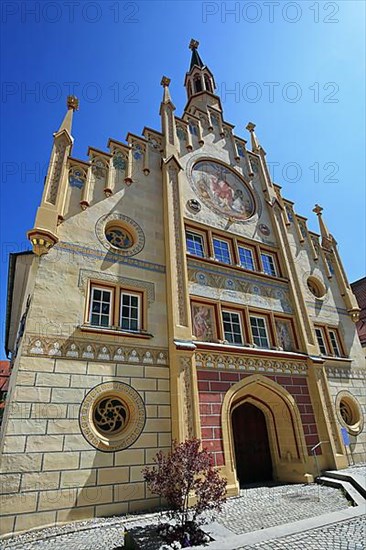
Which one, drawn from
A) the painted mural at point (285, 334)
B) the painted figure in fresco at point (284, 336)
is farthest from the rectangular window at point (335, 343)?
the painted figure in fresco at point (284, 336)

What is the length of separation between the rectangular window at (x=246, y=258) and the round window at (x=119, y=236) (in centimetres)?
582

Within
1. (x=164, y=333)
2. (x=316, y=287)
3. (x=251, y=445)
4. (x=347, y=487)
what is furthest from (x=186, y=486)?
(x=316, y=287)

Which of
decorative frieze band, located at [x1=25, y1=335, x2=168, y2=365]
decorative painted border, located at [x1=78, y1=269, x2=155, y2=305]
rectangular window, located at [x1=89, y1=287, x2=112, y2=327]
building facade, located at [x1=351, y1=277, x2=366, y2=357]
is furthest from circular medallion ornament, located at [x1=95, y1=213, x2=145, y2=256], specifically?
building facade, located at [x1=351, y1=277, x2=366, y2=357]

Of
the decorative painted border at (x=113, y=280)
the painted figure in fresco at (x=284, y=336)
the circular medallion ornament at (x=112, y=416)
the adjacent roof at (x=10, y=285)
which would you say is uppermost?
the adjacent roof at (x=10, y=285)

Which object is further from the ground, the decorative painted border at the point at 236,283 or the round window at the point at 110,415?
the decorative painted border at the point at 236,283

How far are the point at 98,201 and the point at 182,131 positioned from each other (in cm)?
790

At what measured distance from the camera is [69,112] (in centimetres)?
1273

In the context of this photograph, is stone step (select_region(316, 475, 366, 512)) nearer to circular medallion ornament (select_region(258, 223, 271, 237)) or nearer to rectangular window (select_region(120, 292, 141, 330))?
rectangular window (select_region(120, 292, 141, 330))

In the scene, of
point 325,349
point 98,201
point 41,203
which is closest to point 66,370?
point 41,203

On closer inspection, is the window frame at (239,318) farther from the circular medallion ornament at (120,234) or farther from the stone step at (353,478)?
the stone step at (353,478)

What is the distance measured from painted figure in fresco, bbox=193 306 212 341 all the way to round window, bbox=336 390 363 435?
7569 millimetres

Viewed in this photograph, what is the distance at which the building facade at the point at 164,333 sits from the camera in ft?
26.1

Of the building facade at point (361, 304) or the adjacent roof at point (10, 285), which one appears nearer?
the adjacent roof at point (10, 285)

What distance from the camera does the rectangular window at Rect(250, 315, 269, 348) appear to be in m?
13.2
